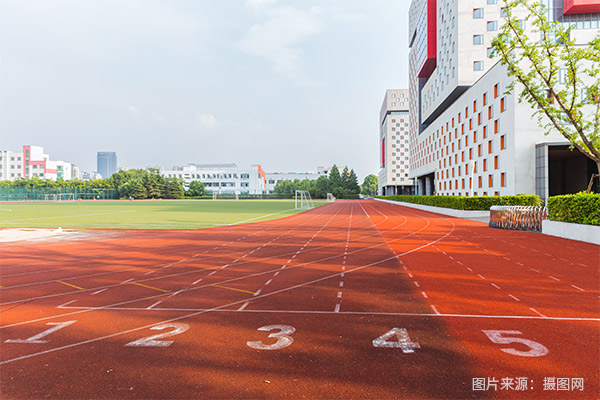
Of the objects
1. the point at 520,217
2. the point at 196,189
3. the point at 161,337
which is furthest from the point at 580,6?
the point at 196,189

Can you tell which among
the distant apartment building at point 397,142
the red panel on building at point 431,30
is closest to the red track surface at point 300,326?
the red panel on building at point 431,30

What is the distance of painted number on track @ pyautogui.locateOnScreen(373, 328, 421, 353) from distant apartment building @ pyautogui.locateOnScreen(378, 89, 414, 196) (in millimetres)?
119962

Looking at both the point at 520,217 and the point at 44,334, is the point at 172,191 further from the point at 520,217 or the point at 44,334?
the point at 44,334

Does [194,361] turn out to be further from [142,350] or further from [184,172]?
[184,172]

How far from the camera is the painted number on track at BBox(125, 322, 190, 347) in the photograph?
16.8 ft

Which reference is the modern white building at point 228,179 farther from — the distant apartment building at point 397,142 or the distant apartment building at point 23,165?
the distant apartment building at point 23,165

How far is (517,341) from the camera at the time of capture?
16.9 ft

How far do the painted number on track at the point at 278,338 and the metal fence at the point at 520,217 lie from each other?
1995 cm

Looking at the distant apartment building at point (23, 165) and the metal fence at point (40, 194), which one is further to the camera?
the distant apartment building at point (23, 165)

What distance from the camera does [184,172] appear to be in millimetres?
139625

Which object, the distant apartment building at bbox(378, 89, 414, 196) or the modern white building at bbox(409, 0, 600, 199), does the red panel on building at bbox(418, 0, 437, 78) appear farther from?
the distant apartment building at bbox(378, 89, 414, 196)

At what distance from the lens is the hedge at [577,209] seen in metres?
15.1

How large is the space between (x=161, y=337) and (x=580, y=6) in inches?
2444

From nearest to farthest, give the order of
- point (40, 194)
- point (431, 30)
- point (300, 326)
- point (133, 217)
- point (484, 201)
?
point (300, 326)
point (484, 201)
point (133, 217)
point (431, 30)
point (40, 194)
